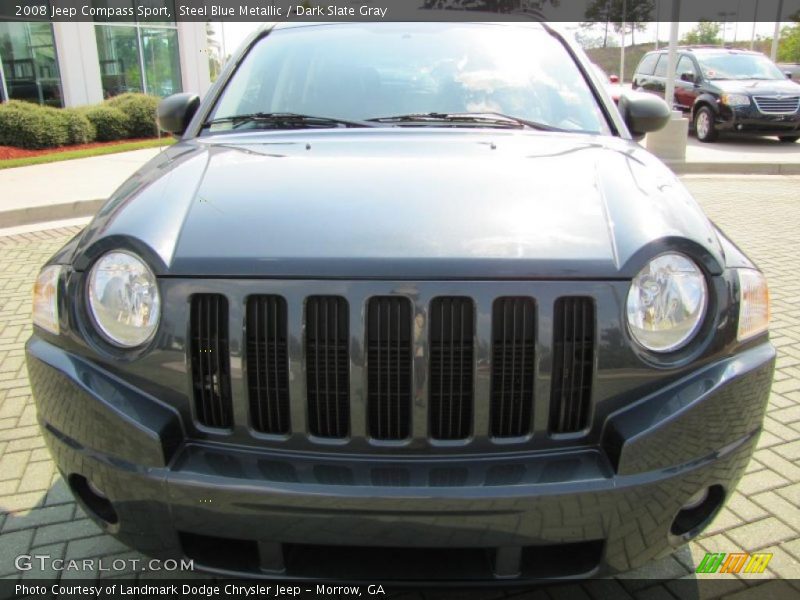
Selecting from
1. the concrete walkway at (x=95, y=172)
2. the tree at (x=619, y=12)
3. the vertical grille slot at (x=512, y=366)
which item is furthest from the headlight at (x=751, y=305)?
the tree at (x=619, y=12)

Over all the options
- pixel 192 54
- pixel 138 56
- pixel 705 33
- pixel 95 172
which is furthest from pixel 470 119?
pixel 705 33

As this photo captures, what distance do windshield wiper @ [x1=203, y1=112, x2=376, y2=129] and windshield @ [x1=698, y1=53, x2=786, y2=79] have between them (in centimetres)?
1478

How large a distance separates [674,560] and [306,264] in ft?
5.62

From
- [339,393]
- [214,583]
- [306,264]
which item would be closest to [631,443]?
[339,393]

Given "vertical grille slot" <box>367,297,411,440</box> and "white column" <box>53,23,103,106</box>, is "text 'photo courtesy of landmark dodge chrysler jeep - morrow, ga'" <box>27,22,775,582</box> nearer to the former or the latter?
"vertical grille slot" <box>367,297,411,440</box>

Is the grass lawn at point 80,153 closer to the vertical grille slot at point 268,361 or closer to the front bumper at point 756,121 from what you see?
the front bumper at point 756,121

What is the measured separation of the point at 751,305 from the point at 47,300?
2.08m

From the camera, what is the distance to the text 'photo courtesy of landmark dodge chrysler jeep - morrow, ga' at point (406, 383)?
1721mm

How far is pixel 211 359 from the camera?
1.84m

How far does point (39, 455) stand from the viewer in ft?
10.5

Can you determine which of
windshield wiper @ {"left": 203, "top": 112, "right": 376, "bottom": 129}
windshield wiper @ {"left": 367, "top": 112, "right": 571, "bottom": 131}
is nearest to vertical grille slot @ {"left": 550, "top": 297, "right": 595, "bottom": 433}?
windshield wiper @ {"left": 367, "top": 112, "right": 571, "bottom": 131}

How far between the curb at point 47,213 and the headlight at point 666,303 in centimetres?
744

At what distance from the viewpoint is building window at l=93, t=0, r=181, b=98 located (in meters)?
19.9

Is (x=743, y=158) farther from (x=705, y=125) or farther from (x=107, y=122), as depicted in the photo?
(x=107, y=122)
